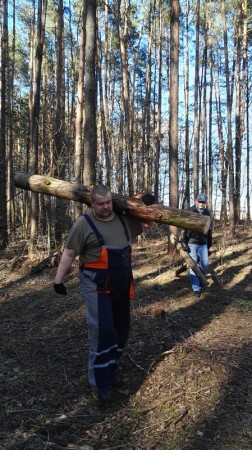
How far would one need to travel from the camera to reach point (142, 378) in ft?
14.1

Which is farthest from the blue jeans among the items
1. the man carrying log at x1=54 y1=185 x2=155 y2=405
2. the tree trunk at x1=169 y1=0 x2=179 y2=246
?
the man carrying log at x1=54 y1=185 x2=155 y2=405

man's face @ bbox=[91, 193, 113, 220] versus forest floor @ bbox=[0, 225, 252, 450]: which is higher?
man's face @ bbox=[91, 193, 113, 220]

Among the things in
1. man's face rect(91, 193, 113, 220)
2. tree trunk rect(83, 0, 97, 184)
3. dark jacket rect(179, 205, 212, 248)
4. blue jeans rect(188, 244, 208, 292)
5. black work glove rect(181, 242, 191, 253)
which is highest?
tree trunk rect(83, 0, 97, 184)

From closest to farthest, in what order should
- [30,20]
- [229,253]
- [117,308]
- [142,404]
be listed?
1. [142,404]
2. [117,308]
3. [229,253]
4. [30,20]

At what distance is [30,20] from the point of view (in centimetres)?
2341

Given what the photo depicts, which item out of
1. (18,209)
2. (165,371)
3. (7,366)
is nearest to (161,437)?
(165,371)

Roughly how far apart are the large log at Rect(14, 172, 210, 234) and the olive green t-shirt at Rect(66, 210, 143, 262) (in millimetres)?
351

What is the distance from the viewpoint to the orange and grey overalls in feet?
12.6

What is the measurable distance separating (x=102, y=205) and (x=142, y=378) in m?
1.87

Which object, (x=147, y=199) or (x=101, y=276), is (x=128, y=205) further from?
(x=101, y=276)

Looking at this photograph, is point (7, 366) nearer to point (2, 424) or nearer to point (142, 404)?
point (2, 424)

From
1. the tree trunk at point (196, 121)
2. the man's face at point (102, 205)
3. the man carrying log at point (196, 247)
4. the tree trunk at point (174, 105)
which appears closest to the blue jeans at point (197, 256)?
the man carrying log at point (196, 247)

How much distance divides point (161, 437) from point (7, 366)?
2.20m

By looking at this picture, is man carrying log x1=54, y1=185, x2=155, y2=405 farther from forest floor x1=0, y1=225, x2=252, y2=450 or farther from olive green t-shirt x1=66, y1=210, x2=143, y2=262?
forest floor x1=0, y1=225, x2=252, y2=450
